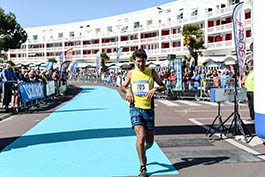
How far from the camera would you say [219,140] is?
7121 millimetres

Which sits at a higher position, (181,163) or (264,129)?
(264,129)

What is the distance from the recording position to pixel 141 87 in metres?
4.64

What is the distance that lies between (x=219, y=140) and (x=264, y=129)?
2.37 meters

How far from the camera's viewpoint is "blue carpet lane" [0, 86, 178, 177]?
4922 millimetres

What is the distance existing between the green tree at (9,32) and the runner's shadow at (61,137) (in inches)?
1459

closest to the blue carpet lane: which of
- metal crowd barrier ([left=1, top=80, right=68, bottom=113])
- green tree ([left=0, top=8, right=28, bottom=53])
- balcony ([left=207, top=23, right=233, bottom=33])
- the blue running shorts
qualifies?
the blue running shorts

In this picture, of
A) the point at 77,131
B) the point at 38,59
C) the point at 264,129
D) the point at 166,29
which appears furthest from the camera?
the point at 38,59

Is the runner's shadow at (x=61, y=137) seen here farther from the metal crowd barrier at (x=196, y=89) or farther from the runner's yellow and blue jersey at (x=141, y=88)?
the metal crowd barrier at (x=196, y=89)

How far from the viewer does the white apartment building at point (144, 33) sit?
49.1 meters

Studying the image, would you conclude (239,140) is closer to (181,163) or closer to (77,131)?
(181,163)

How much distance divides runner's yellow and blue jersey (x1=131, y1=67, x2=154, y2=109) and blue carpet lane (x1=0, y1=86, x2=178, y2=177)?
43.3 inches

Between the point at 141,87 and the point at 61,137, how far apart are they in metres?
3.71

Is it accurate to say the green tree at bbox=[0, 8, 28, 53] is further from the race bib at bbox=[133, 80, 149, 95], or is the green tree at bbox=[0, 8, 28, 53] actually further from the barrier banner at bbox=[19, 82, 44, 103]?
the race bib at bbox=[133, 80, 149, 95]

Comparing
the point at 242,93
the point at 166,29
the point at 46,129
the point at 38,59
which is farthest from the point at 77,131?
the point at 38,59
